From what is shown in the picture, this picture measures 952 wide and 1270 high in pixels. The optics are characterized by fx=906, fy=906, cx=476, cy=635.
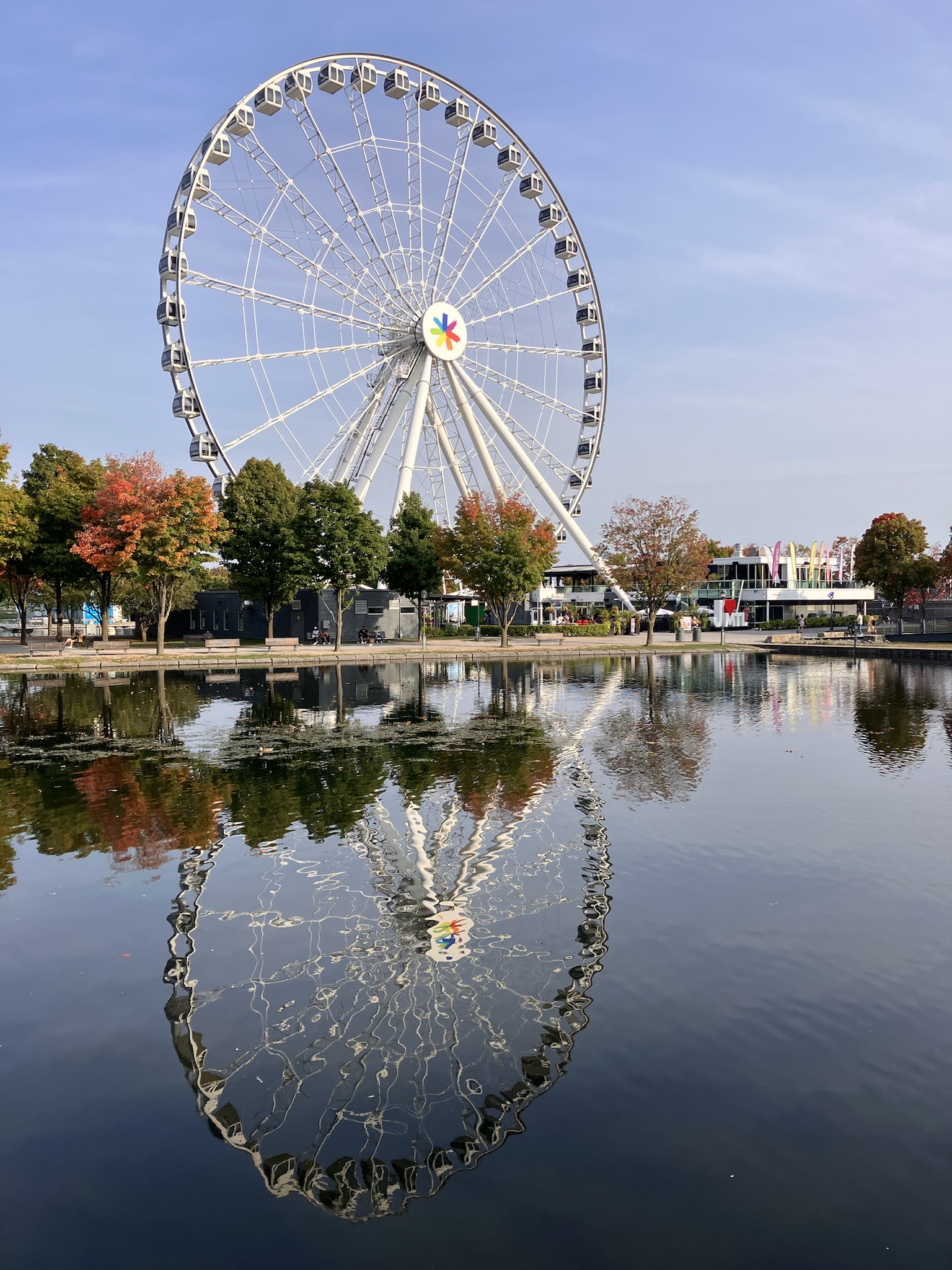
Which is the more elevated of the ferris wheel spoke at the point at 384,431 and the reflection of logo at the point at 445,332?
the reflection of logo at the point at 445,332

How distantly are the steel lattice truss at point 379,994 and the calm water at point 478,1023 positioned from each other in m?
0.03

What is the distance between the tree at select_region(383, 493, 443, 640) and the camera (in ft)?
210

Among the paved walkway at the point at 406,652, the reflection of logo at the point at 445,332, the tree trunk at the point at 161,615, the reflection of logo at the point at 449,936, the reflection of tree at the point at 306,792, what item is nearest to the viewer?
the reflection of logo at the point at 449,936

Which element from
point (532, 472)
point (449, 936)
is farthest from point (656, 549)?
point (449, 936)

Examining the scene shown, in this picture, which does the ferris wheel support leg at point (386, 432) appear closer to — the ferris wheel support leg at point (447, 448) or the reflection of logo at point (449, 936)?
the ferris wheel support leg at point (447, 448)

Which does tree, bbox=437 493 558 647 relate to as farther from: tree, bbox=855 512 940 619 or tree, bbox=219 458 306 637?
tree, bbox=855 512 940 619

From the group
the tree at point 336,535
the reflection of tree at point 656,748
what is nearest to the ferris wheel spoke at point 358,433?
the tree at point 336,535

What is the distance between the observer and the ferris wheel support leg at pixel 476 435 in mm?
55844

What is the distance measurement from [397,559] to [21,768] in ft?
156

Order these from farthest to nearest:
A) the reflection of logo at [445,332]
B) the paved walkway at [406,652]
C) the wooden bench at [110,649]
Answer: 1. the reflection of logo at [445,332]
2. the wooden bench at [110,649]
3. the paved walkway at [406,652]

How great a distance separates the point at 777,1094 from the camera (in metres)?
5.88

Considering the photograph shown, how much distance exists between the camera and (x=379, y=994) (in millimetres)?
7184

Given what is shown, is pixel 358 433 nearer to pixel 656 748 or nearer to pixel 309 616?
pixel 309 616

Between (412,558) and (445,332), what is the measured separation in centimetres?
1630
